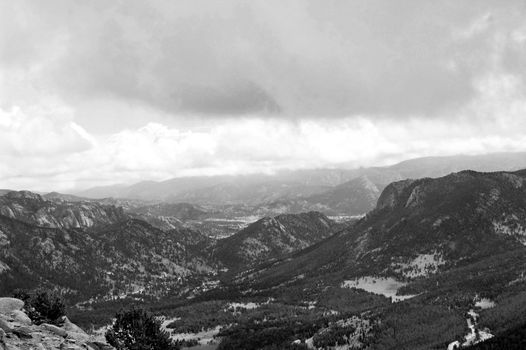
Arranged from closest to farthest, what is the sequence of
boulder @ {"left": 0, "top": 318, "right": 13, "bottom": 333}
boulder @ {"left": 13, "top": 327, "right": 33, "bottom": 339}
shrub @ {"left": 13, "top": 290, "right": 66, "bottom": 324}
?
boulder @ {"left": 0, "top": 318, "right": 13, "bottom": 333} < boulder @ {"left": 13, "top": 327, "right": 33, "bottom": 339} < shrub @ {"left": 13, "top": 290, "right": 66, "bottom": 324}

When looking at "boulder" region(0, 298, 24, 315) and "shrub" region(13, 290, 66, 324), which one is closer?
"boulder" region(0, 298, 24, 315)

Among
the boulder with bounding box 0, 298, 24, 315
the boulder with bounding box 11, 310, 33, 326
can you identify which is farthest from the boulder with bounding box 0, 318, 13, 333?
the boulder with bounding box 0, 298, 24, 315

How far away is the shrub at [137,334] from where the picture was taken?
481 ft

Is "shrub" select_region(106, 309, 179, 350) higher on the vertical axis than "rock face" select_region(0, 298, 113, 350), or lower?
lower

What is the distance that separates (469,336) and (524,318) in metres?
23.3

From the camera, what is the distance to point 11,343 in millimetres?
70875

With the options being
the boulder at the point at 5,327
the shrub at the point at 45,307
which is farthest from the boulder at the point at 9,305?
the boulder at the point at 5,327

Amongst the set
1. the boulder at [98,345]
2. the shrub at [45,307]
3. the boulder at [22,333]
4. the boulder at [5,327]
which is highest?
the boulder at [5,327]

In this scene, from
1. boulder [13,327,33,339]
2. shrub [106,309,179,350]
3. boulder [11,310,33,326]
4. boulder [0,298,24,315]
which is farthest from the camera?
shrub [106,309,179,350]

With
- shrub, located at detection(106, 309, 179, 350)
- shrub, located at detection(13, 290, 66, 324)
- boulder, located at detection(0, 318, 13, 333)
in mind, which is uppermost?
boulder, located at detection(0, 318, 13, 333)

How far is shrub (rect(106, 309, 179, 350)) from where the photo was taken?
5768 inches

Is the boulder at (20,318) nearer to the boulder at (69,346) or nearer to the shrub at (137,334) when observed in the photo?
the boulder at (69,346)

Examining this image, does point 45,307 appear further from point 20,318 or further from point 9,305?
point 20,318

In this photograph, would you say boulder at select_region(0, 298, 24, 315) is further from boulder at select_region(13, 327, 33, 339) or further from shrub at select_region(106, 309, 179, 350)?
shrub at select_region(106, 309, 179, 350)
